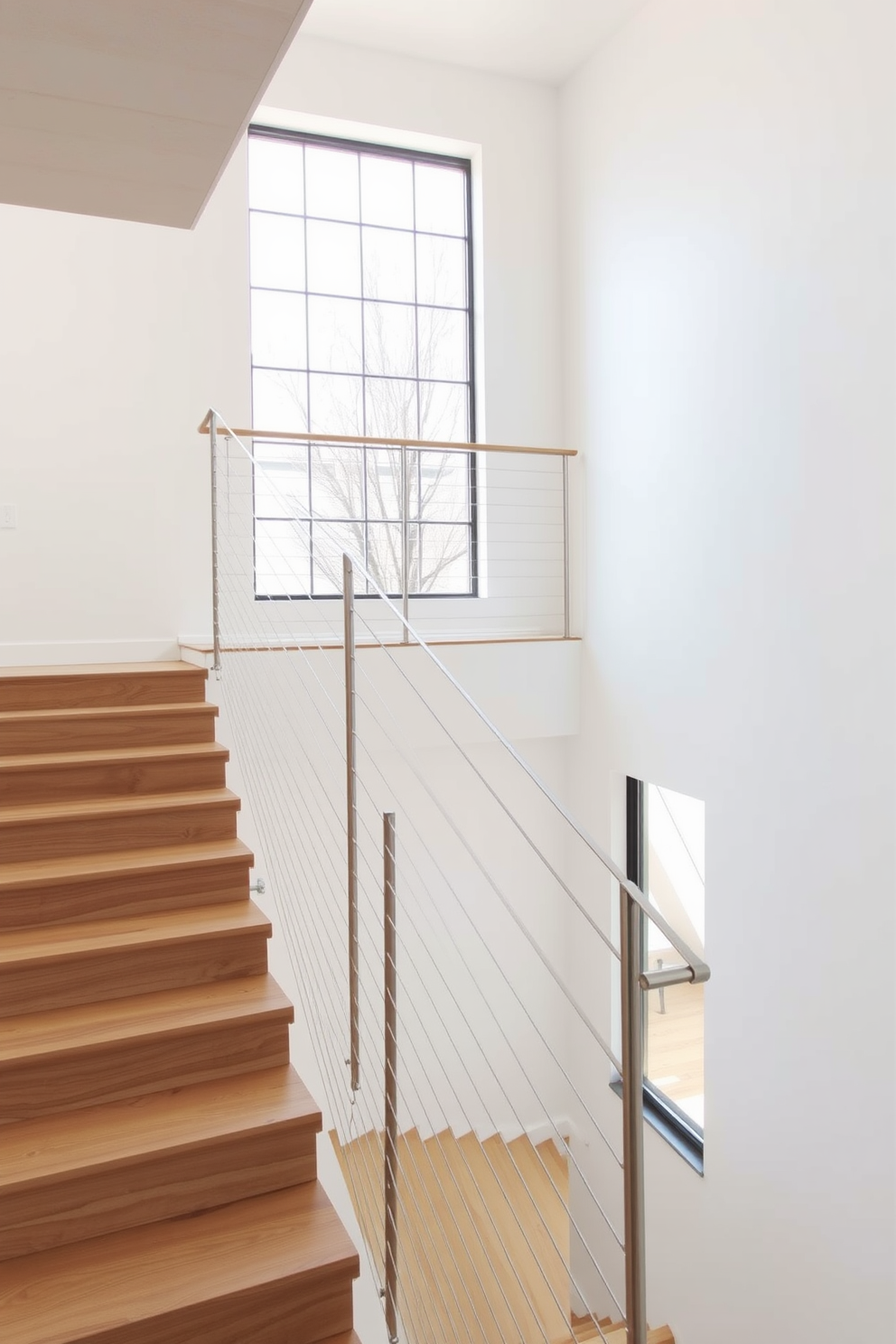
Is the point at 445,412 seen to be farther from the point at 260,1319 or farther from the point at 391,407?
the point at 260,1319

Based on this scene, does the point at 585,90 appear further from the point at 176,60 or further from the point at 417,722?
the point at 176,60

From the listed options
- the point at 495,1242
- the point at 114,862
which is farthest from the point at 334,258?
the point at 495,1242

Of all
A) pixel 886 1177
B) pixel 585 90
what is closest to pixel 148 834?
pixel 886 1177

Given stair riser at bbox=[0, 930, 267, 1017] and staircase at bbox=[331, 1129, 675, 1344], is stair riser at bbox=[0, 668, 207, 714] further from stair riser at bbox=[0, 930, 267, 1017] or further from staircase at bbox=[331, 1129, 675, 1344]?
staircase at bbox=[331, 1129, 675, 1344]

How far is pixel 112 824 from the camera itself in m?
2.68

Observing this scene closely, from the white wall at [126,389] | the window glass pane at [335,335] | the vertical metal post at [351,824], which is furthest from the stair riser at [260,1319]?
the window glass pane at [335,335]

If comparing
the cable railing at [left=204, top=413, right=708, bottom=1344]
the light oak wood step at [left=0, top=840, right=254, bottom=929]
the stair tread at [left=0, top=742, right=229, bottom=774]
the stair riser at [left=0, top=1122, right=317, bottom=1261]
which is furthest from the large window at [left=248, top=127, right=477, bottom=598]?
the stair riser at [left=0, top=1122, right=317, bottom=1261]

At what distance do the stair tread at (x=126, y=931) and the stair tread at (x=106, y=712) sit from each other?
827 mm

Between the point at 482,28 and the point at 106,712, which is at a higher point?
the point at 482,28

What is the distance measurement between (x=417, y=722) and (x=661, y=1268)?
2.68 metres

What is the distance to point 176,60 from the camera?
5.83 ft

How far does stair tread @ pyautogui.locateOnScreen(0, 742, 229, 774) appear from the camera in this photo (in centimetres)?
280

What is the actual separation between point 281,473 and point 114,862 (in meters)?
2.91

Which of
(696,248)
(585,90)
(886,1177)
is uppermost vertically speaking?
(585,90)
